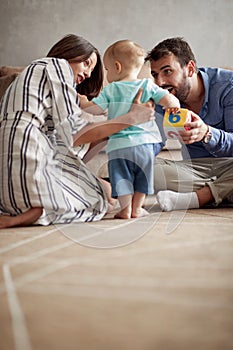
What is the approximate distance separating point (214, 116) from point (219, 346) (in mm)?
1524

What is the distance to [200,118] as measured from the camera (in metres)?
1.95

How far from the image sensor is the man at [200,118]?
1.91 metres

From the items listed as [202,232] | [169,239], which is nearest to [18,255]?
[169,239]

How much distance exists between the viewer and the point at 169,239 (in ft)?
4.06

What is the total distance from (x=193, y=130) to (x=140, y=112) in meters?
0.22

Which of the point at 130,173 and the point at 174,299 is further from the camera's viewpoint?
the point at 130,173

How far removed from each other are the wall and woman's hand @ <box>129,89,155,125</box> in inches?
78.0

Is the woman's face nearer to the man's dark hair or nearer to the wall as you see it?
the man's dark hair

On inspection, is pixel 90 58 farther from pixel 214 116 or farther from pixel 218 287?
pixel 218 287

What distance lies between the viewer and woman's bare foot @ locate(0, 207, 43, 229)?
1.48 m

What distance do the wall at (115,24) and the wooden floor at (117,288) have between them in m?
2.32

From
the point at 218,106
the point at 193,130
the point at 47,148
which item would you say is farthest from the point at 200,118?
the point at 47,148

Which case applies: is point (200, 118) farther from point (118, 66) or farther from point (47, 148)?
point (47, 148)

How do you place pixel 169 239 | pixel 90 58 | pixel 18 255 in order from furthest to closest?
pixel 90 58 < pixel 169 239 < pixel 18 255
